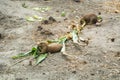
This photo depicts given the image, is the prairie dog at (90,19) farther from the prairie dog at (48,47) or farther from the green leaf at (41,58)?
the green leaf at (41,58)

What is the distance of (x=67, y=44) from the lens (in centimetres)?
546

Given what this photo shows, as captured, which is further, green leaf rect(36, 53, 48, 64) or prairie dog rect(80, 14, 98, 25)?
prairie dog rect(80, 14, 98, 25)

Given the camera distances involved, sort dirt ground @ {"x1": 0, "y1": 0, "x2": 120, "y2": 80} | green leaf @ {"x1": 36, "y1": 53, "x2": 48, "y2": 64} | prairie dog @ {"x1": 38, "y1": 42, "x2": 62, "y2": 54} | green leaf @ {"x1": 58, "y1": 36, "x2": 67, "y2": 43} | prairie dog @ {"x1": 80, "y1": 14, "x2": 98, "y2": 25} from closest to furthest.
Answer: dirt ground @ {"x1": 0, "y1": 0, "x2": 120, "y2": 80} < green leaf @ {"x1": 36, "y1": 53, "x2": 48, "y2": 64} < prairie dog @ {"x1": 38, "y1": 42, "x2": 62, "y2": 54} < green leaf @ {"x1": 58, "y1": 36, "x2": 67, "y2": 43} < prairie dog @ {"x1": 80, "y1": 14, "x2": 98, "y2": 25}

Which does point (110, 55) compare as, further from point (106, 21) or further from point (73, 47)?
point (106, 21)

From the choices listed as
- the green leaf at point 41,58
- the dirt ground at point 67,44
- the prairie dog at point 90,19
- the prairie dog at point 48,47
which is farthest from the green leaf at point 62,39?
the prairie dog at point 90,19

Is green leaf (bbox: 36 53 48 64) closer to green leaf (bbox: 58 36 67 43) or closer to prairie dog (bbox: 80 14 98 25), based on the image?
green leaf (bbox: 58 36 67 43)

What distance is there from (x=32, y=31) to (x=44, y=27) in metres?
0.31

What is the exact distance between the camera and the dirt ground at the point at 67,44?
14.6 feet

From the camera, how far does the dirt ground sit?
4.46m

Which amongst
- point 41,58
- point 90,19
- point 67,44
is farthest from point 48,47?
point 90,19

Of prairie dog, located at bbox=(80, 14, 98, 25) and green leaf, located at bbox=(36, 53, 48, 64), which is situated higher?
prairie dog, located at bbox=(80, 14, 98, 25)

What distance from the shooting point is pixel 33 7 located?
27.3ft

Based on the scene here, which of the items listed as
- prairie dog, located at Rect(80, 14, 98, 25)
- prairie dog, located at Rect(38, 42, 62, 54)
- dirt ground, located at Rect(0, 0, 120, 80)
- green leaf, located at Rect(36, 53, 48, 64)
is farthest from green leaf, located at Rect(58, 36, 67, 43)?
prairie dog, located at Rect(80, 14, 98, 25)

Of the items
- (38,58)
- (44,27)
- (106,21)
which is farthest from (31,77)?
(106,21)
